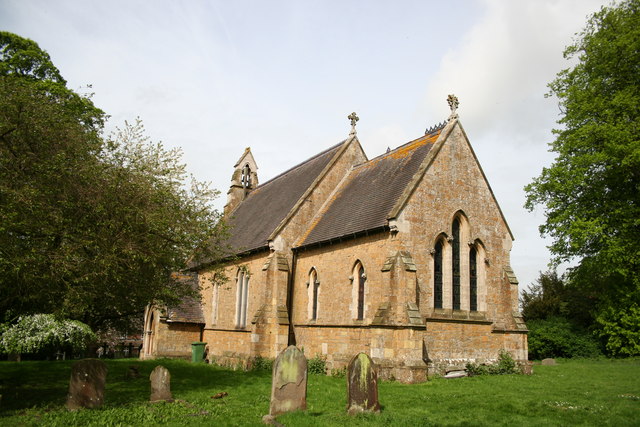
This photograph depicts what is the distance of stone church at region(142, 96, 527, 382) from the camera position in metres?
17.5

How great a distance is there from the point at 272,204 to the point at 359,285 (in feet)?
37.7

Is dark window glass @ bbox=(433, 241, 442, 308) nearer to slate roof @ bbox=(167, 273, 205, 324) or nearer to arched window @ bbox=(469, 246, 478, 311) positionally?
arched window @ bbox=(469, 246, 478, 311)

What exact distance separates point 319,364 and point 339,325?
179 cm

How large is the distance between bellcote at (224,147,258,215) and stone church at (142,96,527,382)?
12.1 metres

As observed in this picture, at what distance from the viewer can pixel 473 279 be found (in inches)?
795

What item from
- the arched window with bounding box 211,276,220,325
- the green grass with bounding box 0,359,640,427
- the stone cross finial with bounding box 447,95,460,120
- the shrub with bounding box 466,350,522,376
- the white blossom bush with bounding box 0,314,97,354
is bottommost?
the green grass with bounding box 0,359,640,427

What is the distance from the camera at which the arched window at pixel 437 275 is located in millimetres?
18703

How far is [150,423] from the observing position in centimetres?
1015

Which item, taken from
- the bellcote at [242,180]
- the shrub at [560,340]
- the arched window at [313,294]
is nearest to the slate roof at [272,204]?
the bellcote at [242,180]

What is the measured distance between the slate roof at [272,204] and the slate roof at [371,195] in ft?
8.65

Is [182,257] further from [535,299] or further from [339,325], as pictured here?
[535,299]

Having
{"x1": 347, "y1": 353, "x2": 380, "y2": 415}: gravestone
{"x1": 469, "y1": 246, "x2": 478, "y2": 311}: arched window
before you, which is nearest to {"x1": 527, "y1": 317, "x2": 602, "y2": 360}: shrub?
{"x1": 469, "y1": 246, "x2": 478, "y2": 311}: arched window

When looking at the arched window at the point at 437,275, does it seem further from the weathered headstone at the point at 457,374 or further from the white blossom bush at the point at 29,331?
the white blossom bush at the point at 29,331

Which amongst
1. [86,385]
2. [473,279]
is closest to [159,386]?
[86,385]
